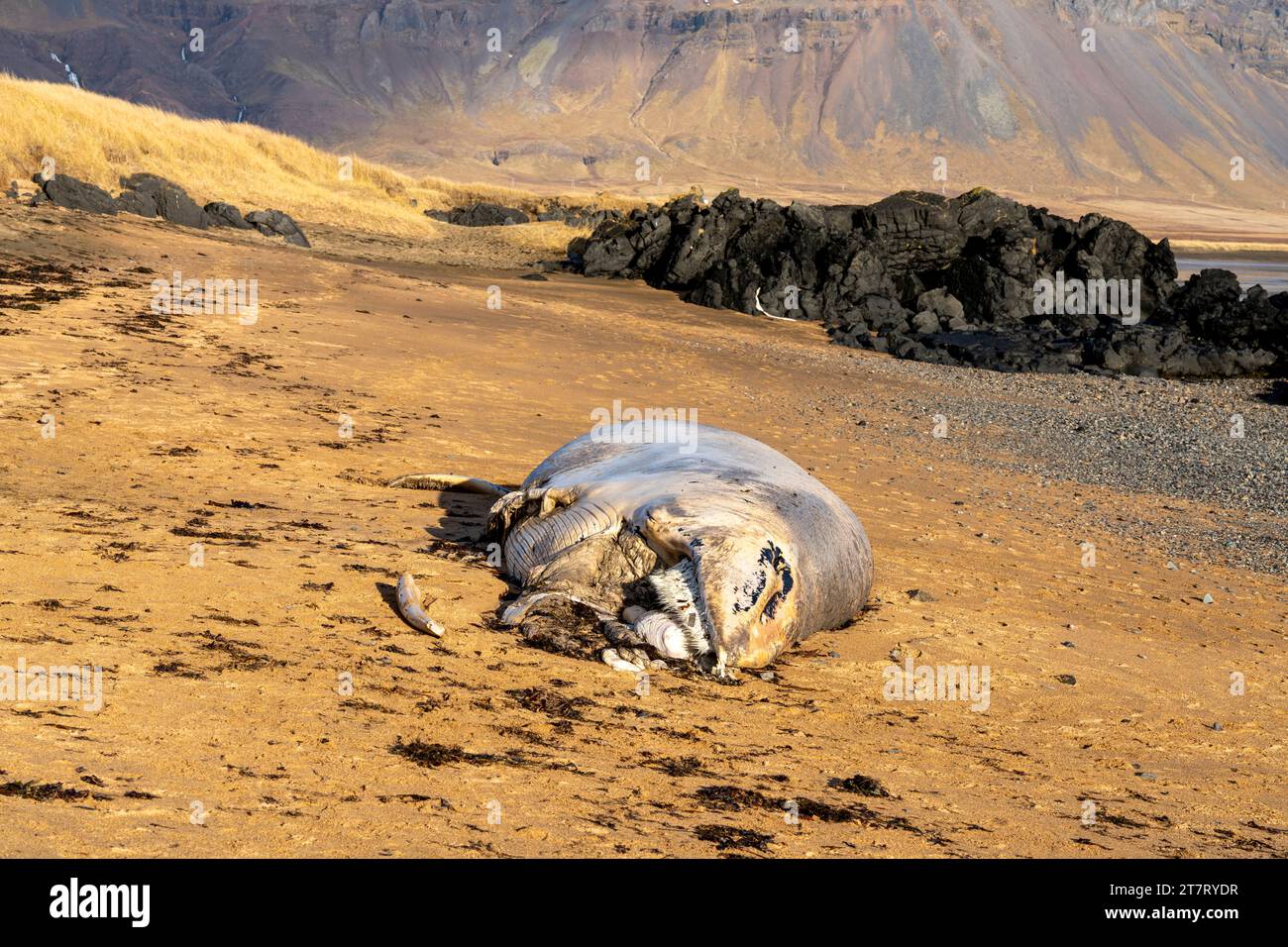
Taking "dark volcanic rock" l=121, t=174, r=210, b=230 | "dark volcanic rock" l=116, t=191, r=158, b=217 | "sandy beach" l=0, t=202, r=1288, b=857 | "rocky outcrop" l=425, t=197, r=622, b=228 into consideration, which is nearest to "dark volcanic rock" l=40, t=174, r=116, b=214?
"dark volcanic rock" l=116, t=191, r=158, b=217

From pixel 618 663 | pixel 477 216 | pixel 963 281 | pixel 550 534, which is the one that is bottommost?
pixel 618 663

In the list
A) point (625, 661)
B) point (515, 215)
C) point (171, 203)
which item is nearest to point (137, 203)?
point (171, 203)

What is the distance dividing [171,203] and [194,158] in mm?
8276

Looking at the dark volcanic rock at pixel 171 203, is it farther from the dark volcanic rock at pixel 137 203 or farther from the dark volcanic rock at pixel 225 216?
the dark volcanic rock at pixel 225 216

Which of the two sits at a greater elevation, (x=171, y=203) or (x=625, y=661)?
(x=171, y=203)

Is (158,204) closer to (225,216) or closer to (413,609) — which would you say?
(225,216)

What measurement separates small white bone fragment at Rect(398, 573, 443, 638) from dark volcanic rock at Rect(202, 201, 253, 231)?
2229cm

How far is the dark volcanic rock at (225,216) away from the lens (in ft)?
86.4

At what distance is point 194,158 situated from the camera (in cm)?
3288

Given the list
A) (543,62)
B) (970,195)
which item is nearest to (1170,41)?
(543,62)

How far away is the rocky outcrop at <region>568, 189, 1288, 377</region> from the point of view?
2609 centimetres

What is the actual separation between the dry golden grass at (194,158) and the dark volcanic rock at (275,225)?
103 inches

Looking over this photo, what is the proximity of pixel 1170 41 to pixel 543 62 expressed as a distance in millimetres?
90832
